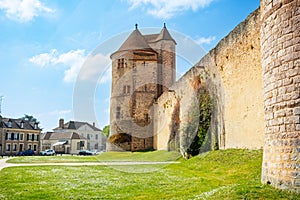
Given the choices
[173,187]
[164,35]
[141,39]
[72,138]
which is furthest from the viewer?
[72,138]

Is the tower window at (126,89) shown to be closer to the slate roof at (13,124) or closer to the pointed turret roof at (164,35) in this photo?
the pointed turret roof at (164,35)

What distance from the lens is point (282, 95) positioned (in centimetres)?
575

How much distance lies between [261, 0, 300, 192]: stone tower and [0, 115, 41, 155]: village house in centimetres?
5057

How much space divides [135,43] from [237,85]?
69.3 ft

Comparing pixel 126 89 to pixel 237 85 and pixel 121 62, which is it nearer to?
pixel 121 62

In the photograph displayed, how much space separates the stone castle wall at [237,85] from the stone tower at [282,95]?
14.4 ft

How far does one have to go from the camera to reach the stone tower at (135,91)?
30766 mm

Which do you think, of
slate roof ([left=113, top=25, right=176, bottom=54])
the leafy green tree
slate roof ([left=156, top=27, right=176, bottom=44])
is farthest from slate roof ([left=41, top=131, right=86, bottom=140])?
the leafy green tree

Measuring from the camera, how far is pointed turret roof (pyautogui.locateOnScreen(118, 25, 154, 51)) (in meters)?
32.0

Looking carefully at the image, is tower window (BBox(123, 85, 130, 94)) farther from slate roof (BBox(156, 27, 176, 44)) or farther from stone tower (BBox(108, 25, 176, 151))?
slate roof (BBox(156, 27, 176, 44))

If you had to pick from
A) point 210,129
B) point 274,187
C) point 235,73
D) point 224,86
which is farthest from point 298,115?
point 210,129

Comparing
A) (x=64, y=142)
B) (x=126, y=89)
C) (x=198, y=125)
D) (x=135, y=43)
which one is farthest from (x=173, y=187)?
(x=64, y=142)

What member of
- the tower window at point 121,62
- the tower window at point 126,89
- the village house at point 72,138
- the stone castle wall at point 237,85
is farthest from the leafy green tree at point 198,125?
the village house at point 72,138

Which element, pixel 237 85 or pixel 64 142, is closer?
pixel 237 85
